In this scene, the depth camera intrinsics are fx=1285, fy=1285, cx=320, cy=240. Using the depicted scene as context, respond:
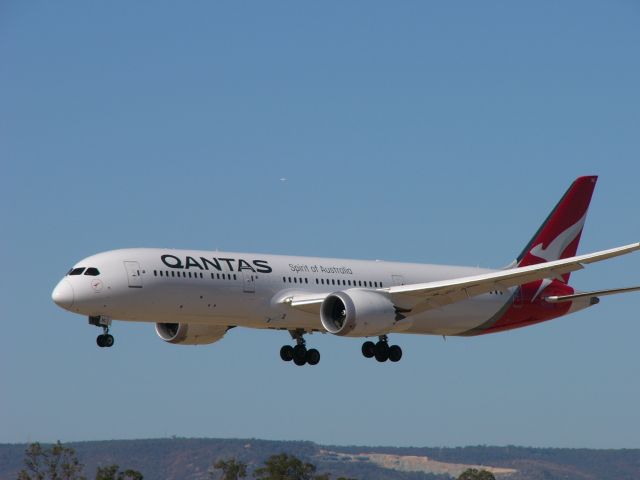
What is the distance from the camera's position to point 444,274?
64.7m

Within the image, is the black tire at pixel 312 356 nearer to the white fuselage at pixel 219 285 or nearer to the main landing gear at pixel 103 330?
the white fuselage at pixel 219 285

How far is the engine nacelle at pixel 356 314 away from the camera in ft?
187

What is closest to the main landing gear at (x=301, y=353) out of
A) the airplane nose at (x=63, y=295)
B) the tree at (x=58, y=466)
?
the airplane nose at (x=63, y=295)

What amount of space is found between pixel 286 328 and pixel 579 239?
2064 cm

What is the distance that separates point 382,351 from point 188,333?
9.45 metres

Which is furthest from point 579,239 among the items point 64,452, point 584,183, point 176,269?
point 64,452

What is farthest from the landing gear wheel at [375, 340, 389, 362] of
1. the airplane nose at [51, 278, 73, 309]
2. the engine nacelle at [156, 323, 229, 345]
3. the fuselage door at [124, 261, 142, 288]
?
the airplane nose at [51, 278, 73, 309]

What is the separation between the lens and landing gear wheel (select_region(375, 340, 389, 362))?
62.5 m

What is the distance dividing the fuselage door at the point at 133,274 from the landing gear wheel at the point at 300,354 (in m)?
10.9

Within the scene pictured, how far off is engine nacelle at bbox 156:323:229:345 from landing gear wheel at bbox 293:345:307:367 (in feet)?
12.2

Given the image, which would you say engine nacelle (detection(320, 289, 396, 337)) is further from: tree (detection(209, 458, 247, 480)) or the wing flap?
tree (detection(209, 458, 247, 480))

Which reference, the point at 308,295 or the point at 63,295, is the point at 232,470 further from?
the point at 63,295

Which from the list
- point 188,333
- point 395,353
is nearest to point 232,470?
point 188,333

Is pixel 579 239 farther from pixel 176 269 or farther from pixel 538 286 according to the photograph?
Answer: pixel 176 269
